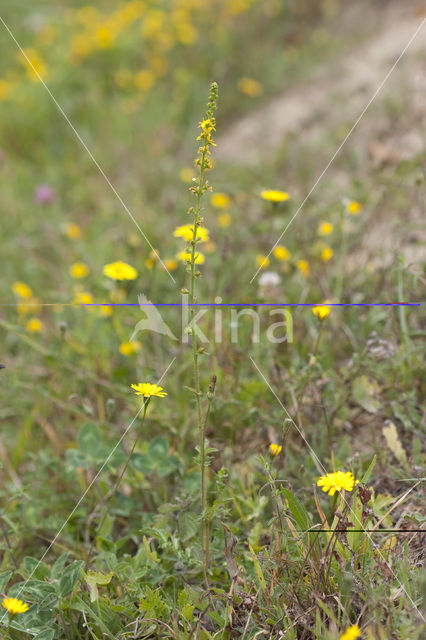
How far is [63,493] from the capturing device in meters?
1.92

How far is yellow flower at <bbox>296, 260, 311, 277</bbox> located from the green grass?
1.4 inches

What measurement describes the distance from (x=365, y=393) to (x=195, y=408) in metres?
0.56

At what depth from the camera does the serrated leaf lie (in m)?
1.69

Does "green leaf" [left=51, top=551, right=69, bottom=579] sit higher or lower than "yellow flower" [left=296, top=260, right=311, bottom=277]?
lower

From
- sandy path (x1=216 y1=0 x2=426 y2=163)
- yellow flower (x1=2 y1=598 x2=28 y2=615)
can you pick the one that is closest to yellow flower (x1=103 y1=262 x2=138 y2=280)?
yellow flower (x1=2 y1=598 x2=28 y2=615)

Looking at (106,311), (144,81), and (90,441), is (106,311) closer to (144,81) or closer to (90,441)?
(90,441)

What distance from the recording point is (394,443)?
171cm

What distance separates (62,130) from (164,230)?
155 cm

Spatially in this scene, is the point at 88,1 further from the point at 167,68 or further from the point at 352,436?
the point at 352,436

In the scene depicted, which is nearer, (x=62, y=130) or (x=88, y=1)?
(x=62, y=130)

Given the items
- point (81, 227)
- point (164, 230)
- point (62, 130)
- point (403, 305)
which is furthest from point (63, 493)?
point (62, 130)

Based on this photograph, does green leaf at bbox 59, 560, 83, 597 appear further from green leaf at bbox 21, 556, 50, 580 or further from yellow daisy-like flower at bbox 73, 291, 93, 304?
yellow daisy-like flower at bbox 73, 291, 93, 304

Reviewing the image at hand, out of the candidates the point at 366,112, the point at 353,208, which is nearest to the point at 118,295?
the point at 353,208

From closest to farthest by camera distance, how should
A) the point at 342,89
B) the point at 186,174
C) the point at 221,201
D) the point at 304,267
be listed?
the point at 304,267, the point at 221,201, the point at 186,174, the point at 342,89
